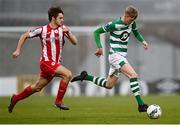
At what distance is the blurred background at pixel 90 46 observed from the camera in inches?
1071

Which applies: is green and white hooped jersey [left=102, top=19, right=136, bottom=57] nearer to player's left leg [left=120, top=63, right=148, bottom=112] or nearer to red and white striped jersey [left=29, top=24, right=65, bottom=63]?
player's left leg [left=120, top=63, right=148, bottom=112]

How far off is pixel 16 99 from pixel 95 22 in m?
18.4

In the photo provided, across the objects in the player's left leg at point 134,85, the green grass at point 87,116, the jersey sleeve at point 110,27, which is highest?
A: the jersey sleeve at point 110,27

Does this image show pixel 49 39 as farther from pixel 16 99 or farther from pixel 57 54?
pixel 16 99

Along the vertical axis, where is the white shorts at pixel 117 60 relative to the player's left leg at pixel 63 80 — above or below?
above

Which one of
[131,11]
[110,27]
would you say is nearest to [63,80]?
[110,27]

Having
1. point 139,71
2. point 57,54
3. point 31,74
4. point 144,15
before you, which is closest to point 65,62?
point 31,74

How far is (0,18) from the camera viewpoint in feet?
94.3

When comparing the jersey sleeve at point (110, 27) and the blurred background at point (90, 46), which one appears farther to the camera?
the blurred background at point (90, 46)

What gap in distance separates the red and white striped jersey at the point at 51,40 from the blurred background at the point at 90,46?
41.4 feet

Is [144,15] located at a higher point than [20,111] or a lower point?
higher

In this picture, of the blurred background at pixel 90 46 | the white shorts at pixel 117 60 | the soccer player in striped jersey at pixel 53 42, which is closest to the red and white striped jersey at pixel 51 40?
the soccer player in striped jersey at pixel 53 42

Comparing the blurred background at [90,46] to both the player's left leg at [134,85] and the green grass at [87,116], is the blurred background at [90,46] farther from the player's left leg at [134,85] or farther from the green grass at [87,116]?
the player's left leg at [134,85]

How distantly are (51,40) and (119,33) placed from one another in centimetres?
123
